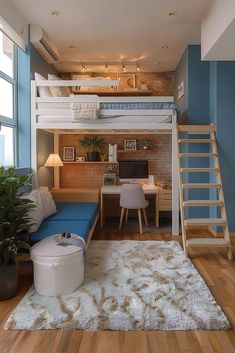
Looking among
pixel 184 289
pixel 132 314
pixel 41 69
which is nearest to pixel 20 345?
pixel 132 314

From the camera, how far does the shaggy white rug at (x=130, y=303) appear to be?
2193 mm

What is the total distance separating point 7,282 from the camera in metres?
2.59

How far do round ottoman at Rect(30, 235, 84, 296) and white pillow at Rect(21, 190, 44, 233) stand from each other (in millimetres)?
587

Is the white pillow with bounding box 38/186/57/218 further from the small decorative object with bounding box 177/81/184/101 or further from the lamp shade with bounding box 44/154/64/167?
the small decorative object with bounding box 177/81/184/101

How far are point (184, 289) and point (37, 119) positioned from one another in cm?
322

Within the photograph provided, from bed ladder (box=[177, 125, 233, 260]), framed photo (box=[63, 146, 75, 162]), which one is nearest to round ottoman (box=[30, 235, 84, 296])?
bed ladder (box=[177, 125, 233, 260])

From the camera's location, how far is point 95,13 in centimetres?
388

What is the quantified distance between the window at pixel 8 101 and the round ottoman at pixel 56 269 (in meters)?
1.82

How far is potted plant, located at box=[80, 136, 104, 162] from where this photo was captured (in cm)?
582

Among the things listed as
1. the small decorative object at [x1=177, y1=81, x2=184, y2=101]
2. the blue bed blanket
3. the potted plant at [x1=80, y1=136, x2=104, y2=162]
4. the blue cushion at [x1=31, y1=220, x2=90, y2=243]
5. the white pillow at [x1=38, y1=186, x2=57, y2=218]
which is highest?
the small decorative object at [x1=177, y1=81, x2=184, y2=101]

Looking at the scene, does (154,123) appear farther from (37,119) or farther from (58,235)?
(58,235)

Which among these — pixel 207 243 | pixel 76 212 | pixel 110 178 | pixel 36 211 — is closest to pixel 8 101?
pixel 36 211

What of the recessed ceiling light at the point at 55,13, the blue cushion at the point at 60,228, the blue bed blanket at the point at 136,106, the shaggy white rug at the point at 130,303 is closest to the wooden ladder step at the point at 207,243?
the shaggy white rug at the point at 130,303

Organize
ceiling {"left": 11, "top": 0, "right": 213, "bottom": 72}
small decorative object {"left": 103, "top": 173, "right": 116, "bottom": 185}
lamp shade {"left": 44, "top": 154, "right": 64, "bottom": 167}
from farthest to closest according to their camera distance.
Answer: small decorative object {"left": 103, "top": 173, "right": 116, "bottom": 185} → lamp shade {"left": 44, "top": 154, "right": 64, "bottom": 167} → ceiling {"left": 11, "top": 0, "right": 213, "bottom": 72}
